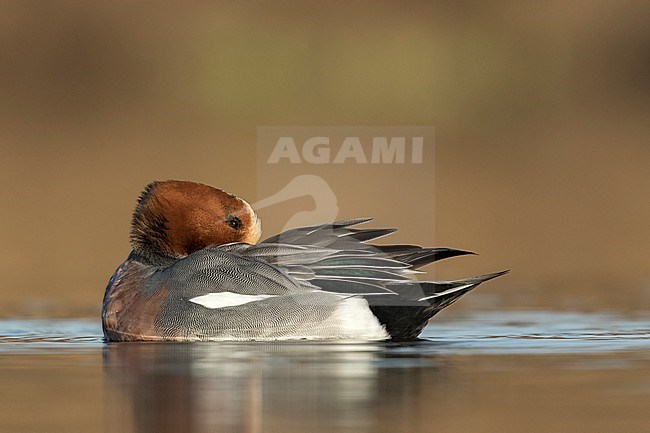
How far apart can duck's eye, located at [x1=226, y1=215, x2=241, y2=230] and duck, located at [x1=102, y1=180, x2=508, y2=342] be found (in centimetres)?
23

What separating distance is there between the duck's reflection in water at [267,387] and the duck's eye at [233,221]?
78 centimetres

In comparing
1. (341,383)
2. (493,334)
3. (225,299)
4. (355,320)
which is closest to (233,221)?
(225,299)

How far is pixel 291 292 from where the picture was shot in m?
6.63

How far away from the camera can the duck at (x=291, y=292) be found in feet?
21.7

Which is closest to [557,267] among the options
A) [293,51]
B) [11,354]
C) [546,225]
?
[546,225]

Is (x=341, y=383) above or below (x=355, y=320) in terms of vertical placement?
below

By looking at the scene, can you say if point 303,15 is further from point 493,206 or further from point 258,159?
point 493,206

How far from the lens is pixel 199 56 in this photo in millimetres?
16500

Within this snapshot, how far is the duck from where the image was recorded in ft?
21.7

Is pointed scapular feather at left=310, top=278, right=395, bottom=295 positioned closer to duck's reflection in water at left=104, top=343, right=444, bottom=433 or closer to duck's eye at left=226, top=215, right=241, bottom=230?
duck's reflection in water at left=104, top=343, right=444, bottom=433

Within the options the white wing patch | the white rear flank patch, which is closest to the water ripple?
the white rear flank patch

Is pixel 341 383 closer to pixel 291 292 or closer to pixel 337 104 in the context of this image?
pixel 291 292

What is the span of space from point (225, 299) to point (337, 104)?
8823 millimetres

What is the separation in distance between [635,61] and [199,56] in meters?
5.06
